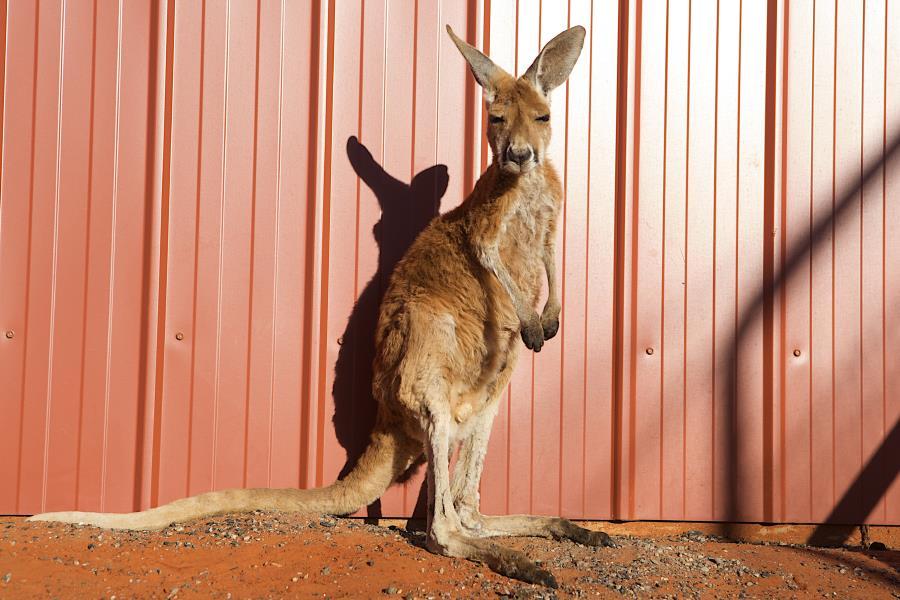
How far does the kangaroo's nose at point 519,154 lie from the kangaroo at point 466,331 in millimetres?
25

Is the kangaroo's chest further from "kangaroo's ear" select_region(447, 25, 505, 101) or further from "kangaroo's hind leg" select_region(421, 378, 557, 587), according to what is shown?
"kangaroo's hind leg" select_region(421, 378, 557, 587)

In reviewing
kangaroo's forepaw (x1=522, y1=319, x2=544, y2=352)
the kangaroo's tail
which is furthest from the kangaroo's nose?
the kangaroo's tail

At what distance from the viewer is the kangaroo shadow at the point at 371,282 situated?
3.78 metres

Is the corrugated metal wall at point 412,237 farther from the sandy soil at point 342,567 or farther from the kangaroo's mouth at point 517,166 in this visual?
the kangaroo's mouth at point 517,166

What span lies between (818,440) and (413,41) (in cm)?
290

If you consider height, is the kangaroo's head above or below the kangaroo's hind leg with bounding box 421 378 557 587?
above

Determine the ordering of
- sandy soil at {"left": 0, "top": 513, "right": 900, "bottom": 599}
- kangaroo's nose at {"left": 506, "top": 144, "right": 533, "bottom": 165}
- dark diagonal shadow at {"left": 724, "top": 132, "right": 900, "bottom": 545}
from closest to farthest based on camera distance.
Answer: sandy soil at {"left": 0, "top": 513, "right": 900, "bottom": 599}
kangaroo's nose at {"left": 506, "top": 144, "right": 533, "bottom": 165}
dark diagonal shadow at {"left": 724, "top": 132, "right": 900, "bottom": 545}

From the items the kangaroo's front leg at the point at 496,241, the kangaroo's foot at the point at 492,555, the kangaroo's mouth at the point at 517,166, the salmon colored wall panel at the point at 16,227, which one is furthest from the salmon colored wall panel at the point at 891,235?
the salmon colored wall panel at the point at 16,227

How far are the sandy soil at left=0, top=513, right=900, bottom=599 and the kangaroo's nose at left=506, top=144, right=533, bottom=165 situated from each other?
5.27 ft

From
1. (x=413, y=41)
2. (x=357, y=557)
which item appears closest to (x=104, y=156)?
(x=413, y=41)

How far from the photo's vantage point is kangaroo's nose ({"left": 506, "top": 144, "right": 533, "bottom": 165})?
10.0 feet

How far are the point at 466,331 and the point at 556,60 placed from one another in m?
1.27

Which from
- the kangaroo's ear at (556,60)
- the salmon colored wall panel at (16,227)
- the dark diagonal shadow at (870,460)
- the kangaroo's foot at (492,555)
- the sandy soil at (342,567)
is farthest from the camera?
the dark diagonal shadow at (870,460)

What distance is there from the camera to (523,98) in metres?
3.22
